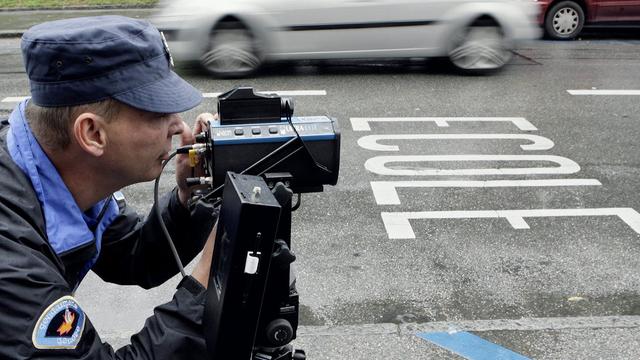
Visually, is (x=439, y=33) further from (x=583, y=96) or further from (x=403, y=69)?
(x=583, y=96)


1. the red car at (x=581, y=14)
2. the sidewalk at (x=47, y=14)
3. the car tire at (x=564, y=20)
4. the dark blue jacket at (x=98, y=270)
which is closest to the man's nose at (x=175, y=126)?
the dark blue jacket at (x=98, y=270)

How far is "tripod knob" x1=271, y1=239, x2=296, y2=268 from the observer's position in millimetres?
1563

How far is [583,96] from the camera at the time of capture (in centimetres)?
808

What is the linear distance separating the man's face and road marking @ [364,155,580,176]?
4.04m

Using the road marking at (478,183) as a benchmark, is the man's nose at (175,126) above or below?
above

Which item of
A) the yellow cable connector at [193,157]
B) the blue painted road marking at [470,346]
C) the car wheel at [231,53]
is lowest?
the blue painted road marking at [470,346]

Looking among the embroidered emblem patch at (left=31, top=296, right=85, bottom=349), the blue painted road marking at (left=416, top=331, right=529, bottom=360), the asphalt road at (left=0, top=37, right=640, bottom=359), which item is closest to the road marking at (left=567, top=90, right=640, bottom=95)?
the asphalt road at (left=0, top=37, right=640, bottom=359)

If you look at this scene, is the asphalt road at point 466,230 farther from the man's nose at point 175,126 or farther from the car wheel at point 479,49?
the man's nose at point 175,126

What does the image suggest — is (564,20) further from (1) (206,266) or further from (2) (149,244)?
(1) (206,266)

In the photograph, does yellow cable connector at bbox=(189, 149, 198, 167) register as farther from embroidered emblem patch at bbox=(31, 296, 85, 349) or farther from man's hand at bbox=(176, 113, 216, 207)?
embroidered emblem patch at bbox=(31, 296, 85, 349)

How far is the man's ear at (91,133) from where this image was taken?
1.57 metres

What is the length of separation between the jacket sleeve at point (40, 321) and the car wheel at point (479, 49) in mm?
7490

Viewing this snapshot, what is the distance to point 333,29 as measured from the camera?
8.25m

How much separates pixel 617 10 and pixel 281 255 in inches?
436
